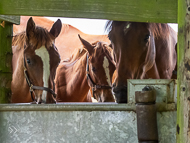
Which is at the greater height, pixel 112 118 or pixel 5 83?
pixel 5 83

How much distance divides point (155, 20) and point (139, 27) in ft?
3.63

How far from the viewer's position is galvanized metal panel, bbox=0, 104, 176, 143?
1.09 m

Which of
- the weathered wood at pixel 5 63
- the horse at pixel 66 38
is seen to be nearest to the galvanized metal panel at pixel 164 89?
the weathered wood at pixel 5 63

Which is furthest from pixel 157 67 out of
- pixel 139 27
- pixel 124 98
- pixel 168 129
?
pixel 168 129

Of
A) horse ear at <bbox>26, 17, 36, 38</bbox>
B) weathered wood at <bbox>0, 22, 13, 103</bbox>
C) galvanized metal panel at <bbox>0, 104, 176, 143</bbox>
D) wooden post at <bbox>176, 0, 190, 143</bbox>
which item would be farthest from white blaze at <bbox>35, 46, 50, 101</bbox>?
wooden post at <bbox>176, 0, 190, 143</bbox>

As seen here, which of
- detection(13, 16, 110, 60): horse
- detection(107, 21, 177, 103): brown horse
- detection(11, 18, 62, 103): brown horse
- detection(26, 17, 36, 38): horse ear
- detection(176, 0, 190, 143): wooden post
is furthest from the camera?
detection(13, 16, 110, 60): horse

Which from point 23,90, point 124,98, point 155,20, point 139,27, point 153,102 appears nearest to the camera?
point 153,102

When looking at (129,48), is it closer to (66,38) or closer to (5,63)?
(5,63)

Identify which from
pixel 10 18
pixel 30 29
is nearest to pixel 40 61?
pixel 30 29

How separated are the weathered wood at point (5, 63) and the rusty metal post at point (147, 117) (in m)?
0.88

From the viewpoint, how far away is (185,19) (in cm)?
80

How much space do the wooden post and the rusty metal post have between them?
0.18 metres

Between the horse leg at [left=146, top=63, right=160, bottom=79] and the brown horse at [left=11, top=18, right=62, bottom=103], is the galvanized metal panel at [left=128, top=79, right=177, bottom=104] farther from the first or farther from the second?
the horse leg at [left=146, top=63, right=160, bottom=79]

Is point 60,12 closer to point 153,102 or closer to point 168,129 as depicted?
point 153,102
